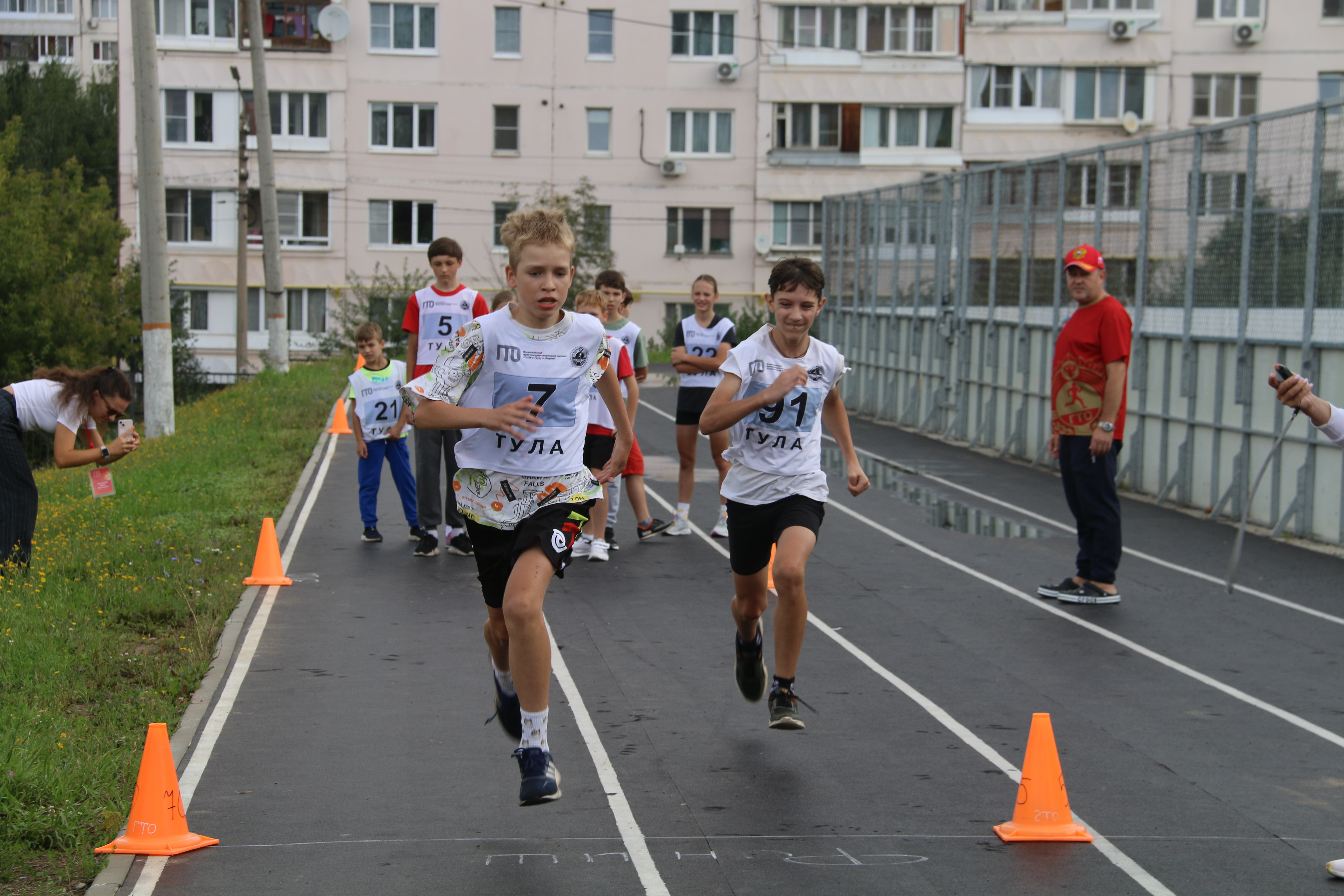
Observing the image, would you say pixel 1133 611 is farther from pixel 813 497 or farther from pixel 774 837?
pixel 774 837

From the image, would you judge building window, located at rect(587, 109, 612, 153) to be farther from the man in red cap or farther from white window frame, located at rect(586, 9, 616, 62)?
the man in red cap

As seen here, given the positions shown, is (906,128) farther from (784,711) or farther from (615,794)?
(615,794)

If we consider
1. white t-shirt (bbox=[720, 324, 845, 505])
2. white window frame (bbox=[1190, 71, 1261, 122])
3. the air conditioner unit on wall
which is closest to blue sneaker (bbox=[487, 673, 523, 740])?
white t-shirt (bbox=[720, 324, 845, 505])

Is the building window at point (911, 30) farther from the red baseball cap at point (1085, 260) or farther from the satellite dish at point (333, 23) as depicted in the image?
the red baseball cap at point (1085, 260)

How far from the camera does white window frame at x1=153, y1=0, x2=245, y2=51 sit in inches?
2035

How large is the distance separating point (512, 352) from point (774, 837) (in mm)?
2064

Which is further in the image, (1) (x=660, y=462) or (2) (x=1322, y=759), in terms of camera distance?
(1) (x=660, y=462)

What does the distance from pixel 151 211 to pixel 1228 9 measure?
4442cm

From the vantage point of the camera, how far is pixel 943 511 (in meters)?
14.8

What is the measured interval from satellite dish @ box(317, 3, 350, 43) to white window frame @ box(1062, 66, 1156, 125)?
25.9 metres

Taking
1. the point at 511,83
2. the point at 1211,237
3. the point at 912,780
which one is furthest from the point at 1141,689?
the point at 511,83

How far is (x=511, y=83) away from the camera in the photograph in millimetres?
51344

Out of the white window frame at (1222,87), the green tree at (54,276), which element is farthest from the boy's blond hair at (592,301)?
the white window frame at (1222,87)

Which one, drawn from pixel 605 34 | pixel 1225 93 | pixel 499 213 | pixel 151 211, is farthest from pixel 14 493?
pixel 1225 93
